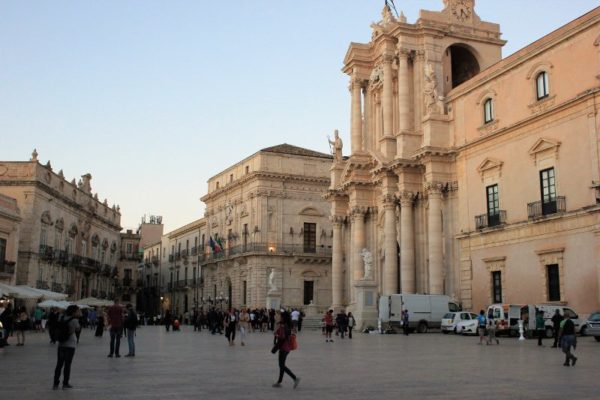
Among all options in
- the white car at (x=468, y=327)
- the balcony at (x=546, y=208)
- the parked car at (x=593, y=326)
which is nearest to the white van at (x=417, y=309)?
the white car at (x=468, y=327)

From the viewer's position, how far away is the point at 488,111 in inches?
1286

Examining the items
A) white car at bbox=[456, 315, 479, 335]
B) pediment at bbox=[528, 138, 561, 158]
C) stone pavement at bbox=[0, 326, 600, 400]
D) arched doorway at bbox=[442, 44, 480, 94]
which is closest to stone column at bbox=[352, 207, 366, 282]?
arched doorway at bbox=[442, 44, 480, 94]

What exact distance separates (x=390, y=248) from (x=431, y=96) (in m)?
8.44

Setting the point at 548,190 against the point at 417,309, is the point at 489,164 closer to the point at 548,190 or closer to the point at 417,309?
the point at 548,190

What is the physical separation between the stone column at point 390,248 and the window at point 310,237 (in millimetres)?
18194

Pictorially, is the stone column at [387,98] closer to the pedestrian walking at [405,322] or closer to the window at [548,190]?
the window at [548,190]

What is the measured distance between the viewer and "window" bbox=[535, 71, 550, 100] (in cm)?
2883

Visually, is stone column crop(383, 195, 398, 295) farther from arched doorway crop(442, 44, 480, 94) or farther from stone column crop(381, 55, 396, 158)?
arched doorway crop(442, 44, 480, 94)

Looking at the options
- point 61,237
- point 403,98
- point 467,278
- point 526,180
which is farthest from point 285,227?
point 526,180

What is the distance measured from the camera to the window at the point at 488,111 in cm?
3234

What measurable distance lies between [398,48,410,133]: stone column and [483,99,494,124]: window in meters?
5.51

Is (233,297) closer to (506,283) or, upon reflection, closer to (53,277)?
(53,277)

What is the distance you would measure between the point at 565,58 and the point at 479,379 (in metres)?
19.9

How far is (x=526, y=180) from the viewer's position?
29453mm
